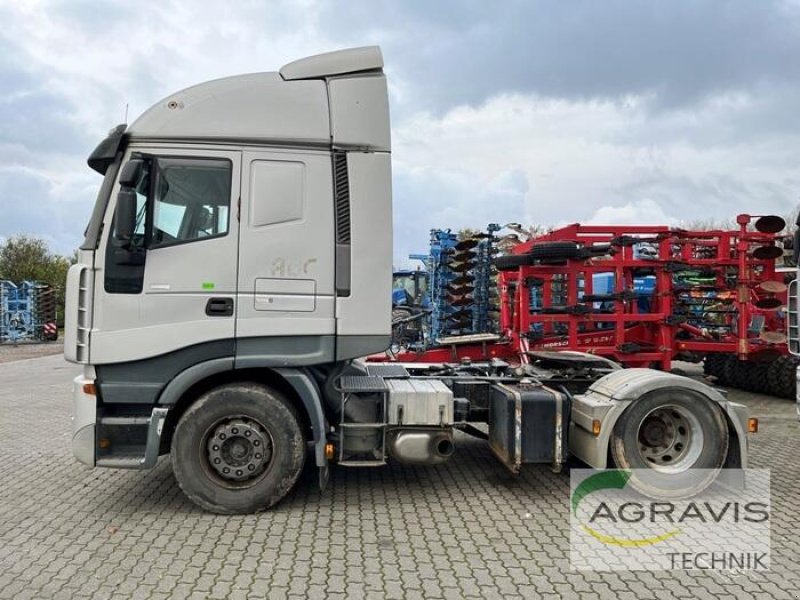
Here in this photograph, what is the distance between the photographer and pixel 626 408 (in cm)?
500

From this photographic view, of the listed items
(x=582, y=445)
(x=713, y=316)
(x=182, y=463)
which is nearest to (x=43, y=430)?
(x=182, y=463)

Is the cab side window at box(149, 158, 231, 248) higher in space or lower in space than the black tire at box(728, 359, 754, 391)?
higher

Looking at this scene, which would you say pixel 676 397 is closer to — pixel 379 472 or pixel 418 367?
pixel 418 367

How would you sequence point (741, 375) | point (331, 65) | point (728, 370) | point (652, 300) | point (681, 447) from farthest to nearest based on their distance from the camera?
point (728, 370)
point (741, 375)
point (652, 300)
point (681, 447)
point (331, 65)

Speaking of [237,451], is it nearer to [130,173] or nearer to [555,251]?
[130,173]

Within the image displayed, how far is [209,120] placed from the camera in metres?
4.57

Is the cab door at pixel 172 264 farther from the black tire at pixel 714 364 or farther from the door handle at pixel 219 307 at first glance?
the black tire at pixel 714 364

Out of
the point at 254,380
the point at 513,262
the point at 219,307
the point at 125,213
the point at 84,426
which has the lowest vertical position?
the point at 84,426

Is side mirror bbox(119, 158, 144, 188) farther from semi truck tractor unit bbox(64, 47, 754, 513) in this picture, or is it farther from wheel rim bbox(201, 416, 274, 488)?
wheel rim bbox(201, 416, 274, 488)

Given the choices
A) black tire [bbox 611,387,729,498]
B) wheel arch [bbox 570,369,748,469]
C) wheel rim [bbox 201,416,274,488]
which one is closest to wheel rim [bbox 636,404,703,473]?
black tire [bbox 611,387,729,498]

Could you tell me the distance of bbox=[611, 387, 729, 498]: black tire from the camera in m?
5.00

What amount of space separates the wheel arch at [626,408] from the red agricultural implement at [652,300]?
3.31 metres

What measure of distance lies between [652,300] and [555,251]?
2401mm

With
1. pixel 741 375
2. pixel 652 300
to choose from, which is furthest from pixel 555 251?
pixel 741 375
